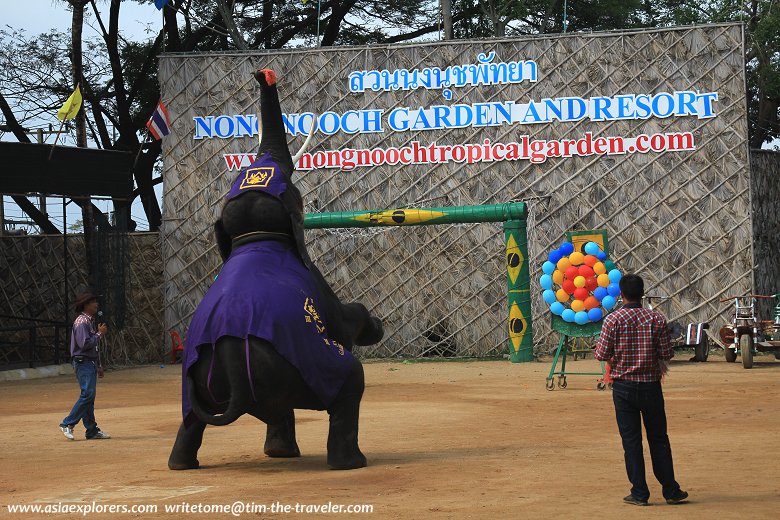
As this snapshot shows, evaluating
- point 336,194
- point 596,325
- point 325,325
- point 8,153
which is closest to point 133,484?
point 325,325

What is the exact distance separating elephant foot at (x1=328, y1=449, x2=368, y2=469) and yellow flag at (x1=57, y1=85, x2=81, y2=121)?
11.6 meters

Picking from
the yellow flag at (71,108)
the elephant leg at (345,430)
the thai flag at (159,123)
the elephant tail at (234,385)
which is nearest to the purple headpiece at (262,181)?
the elephant tail at (234,385)

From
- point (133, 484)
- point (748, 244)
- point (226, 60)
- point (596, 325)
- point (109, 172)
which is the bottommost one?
point (133, 484)

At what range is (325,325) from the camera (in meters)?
8.14

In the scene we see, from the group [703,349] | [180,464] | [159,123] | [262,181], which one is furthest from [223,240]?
[159,123]

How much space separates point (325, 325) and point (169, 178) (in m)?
13.0

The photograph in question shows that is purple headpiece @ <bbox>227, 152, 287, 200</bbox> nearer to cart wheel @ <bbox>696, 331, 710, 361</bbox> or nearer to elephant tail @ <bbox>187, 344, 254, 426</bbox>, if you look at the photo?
elephant tail @ <bbox>187, 344, 254, 426</bbox>

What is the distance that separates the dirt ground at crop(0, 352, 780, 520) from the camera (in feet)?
21.6

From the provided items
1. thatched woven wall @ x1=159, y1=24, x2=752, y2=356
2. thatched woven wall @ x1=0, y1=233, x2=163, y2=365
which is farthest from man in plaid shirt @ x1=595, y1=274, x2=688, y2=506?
thatched woven wall @ x1=0, y1=233, x2=163, y2=365

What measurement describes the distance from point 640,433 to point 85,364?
5610 millimetres

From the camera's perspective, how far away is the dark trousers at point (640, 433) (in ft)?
21.1

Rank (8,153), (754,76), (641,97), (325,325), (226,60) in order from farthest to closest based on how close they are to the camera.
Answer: (754,76) < (226,60) < (641,97) < (8,153) < (325,325)

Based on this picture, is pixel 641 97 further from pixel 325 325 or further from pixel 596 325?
pixel 325 325

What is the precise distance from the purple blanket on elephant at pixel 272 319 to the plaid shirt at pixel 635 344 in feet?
6.46
